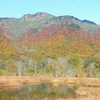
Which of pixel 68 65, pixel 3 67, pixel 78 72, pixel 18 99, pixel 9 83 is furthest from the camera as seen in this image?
pixel 3 67

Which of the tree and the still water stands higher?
the tree

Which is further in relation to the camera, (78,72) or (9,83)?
(78,72)

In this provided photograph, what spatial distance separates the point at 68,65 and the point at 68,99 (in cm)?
9432

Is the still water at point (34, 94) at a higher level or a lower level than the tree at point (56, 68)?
lower

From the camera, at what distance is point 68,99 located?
4069 centimetres

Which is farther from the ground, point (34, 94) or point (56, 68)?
point (56, 68)

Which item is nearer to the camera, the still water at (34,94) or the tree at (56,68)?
the still water at (34,94)

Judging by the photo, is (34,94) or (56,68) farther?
(56,68)

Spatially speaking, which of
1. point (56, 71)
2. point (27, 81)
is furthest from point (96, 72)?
point (27, 81)

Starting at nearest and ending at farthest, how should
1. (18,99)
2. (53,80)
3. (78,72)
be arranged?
1. (18,99)
2. (53,80)
3. (78,72)

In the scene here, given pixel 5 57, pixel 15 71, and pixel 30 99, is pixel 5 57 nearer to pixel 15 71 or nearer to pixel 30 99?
pixel 15 71

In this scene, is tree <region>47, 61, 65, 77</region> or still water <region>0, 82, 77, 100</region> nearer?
still water <region>0, 82, 77, 100</region>

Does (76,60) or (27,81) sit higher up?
(76,60)

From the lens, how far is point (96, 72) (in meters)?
123
